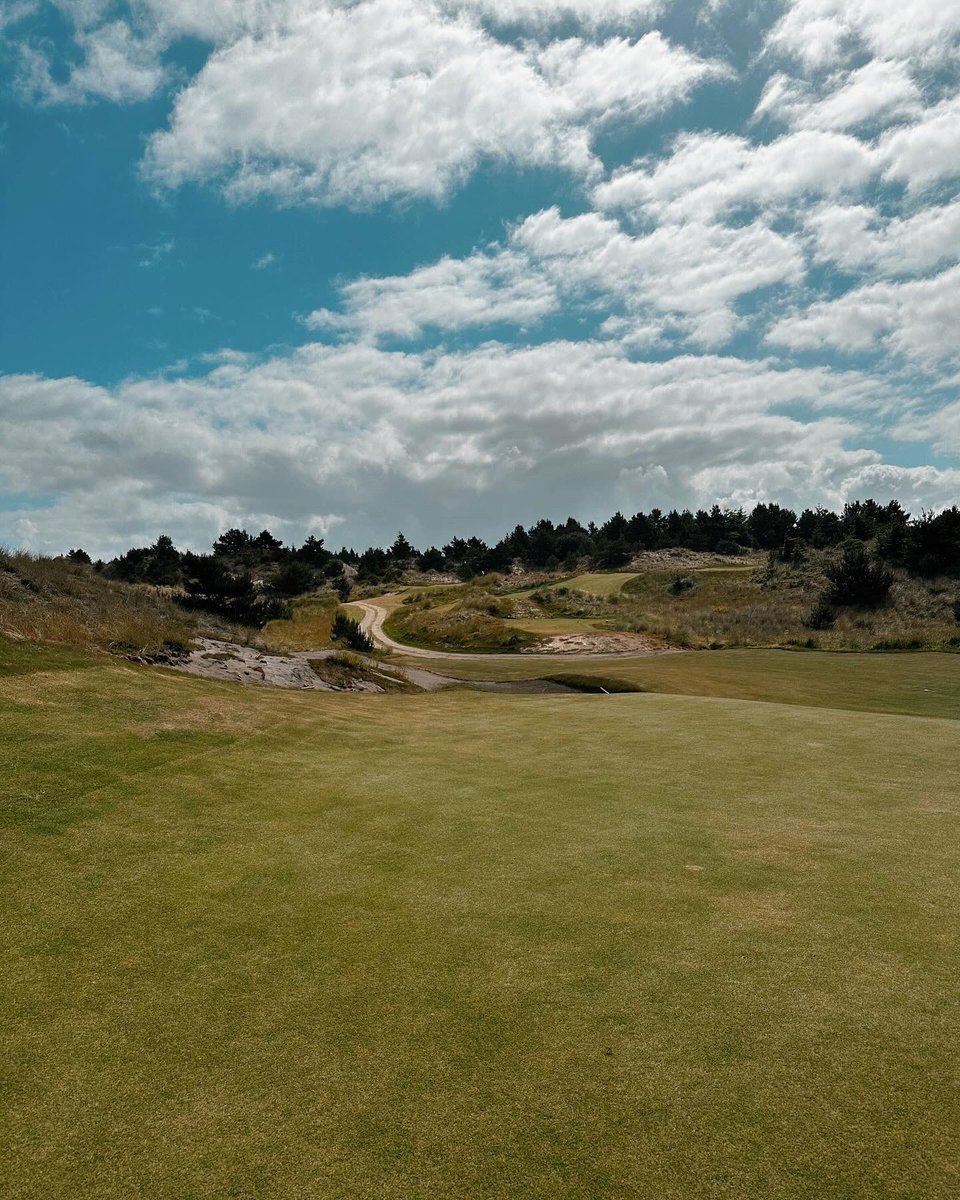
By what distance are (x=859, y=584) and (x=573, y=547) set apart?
6803 centimetres

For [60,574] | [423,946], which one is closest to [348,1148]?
[423,946]

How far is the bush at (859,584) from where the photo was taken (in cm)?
5916

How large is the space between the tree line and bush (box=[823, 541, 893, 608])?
7929 millimetres

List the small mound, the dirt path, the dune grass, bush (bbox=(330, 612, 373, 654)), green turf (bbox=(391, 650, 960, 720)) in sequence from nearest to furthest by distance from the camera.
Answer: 1. green turf (bbox=(391, 650, 960, 720))
2. the small mound
3. the dune grass
4. bush (bbox=(330, 612, 373, 654))
5. the dirt path

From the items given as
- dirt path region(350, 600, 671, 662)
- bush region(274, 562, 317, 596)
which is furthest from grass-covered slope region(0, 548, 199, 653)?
bush region(274, 562, 317, 596)

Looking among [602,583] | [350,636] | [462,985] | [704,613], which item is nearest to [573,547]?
[602,583]

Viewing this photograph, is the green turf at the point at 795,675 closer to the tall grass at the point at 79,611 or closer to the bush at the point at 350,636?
the bush at the point at 350,636

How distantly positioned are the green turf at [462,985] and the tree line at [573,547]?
226 ft

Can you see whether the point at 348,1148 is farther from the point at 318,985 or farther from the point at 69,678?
the point at 69,678

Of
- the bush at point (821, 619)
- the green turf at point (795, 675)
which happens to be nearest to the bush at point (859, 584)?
the bush at point (821, 619)

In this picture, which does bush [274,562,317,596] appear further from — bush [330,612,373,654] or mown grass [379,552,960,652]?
bush [330,612,373,654]

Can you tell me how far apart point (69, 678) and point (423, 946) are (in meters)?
9.83

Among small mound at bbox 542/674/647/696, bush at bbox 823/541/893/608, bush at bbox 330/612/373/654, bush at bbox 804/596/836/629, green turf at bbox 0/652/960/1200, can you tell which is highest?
bush at bbox 823/541/893/608

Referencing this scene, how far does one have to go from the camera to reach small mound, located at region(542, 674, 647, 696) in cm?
3017
